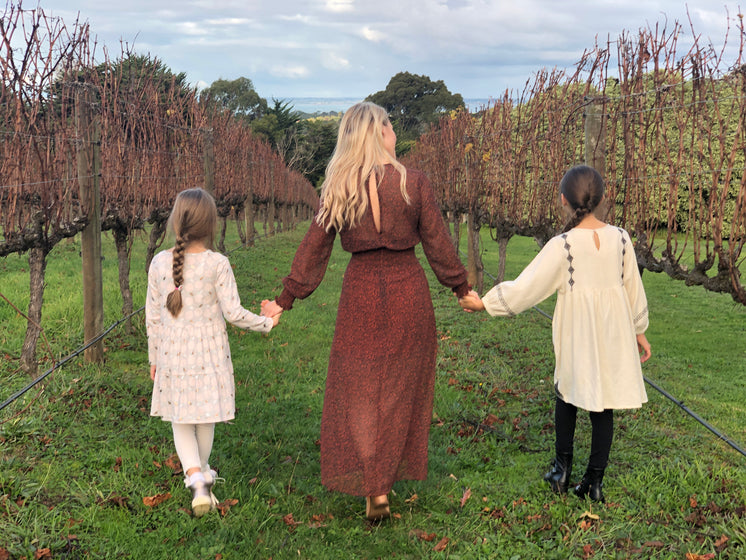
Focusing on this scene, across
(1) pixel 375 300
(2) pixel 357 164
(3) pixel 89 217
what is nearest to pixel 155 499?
(1) pixel 375 300

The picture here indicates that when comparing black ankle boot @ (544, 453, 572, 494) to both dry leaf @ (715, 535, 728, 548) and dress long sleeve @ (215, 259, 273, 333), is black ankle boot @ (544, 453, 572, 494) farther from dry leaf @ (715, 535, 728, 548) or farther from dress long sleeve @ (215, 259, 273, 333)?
dress long sleeve @ (215, 259, 273, 333)

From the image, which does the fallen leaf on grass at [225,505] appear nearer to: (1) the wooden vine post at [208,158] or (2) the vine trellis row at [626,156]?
(2) the vine trellis row at [626,156]

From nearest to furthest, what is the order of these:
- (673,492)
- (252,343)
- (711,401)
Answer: (673,492)
(711,401)
(252,343)

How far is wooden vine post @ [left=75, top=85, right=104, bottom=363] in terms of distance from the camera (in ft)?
19.4

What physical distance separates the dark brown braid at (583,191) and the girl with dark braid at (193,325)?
5.94 feet

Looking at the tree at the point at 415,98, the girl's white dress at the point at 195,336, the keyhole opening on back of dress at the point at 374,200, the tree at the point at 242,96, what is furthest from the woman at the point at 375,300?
the tree at the point at 415,98

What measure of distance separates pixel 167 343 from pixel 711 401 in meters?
4.92

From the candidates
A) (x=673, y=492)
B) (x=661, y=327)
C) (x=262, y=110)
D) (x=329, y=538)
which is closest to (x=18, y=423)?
(x=329, y=538)

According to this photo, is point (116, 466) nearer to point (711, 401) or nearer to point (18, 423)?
point (18, 423)

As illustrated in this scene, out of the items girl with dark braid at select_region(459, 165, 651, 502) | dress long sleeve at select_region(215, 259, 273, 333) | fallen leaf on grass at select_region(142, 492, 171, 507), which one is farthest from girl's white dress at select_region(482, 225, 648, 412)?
fallen leaf on grass at select_region(142, 492, 171, 507)

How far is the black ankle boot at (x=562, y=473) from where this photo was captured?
3.66 metres

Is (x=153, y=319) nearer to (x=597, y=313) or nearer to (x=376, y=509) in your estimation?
(x=376, y=509)

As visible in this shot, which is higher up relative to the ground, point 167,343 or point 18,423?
point 167,343

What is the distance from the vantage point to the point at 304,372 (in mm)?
6371
